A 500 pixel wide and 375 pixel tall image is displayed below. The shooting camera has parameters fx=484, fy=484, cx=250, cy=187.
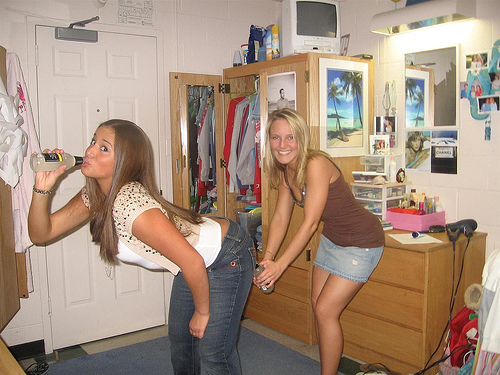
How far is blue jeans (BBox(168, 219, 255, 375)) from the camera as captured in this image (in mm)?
1743

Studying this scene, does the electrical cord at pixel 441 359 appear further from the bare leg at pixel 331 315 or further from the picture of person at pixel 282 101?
the picture of person at pixel 282 101

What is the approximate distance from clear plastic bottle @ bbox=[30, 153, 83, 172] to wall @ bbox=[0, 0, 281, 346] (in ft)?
4.98

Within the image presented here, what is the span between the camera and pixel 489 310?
6.02ft

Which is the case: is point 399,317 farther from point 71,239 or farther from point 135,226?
point 71,239

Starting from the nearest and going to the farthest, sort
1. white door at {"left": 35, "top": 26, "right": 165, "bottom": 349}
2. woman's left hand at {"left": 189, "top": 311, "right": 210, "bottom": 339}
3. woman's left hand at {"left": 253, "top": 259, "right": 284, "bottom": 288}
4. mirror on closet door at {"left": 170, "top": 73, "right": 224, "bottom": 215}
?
1. woman's left hand at {"left": 189, "top": 311, "right": 210, "bottom": 339}
2. woman's left hand at {"left": 253, "top": 259, "right": 284, "bottom": 288}
3. white door at {"left": 35, "top": 26, "right": 165, "bottom": 349}
4. mirror on closet door at {"left": 170, "top": 73, "right": 224, "bottom": 215}

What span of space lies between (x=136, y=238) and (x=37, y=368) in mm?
1895

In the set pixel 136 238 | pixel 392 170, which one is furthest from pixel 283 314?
pixel 136 238

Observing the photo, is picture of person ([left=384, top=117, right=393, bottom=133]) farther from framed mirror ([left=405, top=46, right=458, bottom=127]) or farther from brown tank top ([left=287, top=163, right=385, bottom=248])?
brown tank top ([left=287, top=163, right=385, bottom=248])

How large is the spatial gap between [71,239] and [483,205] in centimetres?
266

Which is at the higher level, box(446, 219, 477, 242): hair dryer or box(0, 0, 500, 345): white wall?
box(0, 0, 500, 345): white wall

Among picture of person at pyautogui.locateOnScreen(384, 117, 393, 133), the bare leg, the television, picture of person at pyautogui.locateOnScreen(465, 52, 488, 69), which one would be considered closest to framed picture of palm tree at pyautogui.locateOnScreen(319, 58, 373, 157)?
picture of person at pyautogui.locateOnScreen(384, 117, 393, 133)

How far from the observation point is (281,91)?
322 cm

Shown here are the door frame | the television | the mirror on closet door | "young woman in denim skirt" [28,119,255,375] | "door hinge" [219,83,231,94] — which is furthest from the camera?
"door hinge" [219,83,231,94]

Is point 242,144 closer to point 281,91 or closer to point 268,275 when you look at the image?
point 281,91
